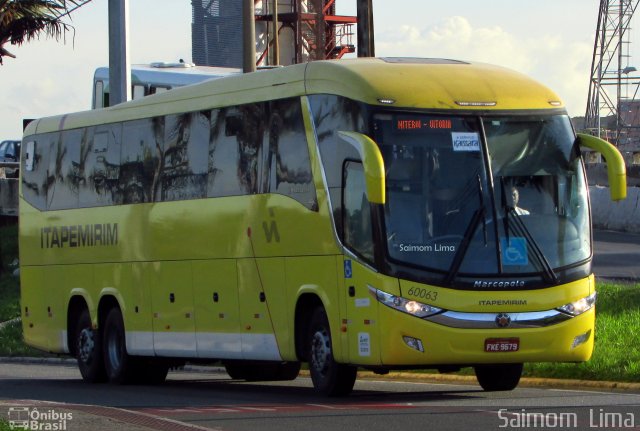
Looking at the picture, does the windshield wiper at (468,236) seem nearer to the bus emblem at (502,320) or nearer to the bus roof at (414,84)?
the bus emblem at (502,320)

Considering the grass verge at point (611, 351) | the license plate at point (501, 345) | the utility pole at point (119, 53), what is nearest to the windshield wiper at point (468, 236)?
the license plate at point (501, 345)

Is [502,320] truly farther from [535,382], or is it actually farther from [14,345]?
[14,345]

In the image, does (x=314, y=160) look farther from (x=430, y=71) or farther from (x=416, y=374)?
(x=416, y=374)

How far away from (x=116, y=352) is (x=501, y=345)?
7926mm

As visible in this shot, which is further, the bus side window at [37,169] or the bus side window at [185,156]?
the bus side window at [37,169]

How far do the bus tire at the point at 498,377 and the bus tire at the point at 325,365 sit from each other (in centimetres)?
176

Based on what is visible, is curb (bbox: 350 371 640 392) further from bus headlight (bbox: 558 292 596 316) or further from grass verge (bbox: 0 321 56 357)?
grass verge (bbox: 0 321 56 357)

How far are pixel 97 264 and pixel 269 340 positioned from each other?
515 centimetres

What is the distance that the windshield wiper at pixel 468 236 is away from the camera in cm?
1497

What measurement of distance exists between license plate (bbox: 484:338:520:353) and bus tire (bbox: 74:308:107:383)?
8.20 metres

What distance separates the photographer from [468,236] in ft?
49.5

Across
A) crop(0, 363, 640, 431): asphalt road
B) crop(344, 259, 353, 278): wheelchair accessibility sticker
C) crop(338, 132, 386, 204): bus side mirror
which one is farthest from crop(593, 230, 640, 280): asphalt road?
crop(338, 132, 386, 204): bus side mirror

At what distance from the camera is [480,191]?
15.3 metres

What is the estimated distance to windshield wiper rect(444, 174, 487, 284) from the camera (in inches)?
589
